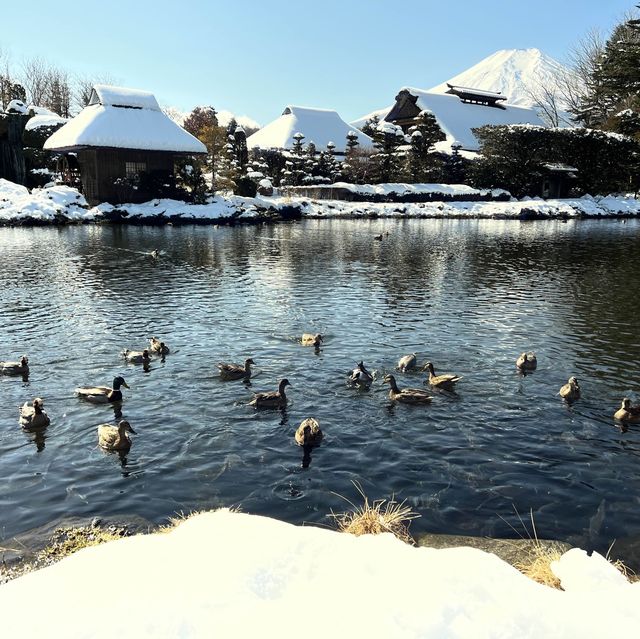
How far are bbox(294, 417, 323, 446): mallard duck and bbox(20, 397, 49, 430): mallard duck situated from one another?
209 inches

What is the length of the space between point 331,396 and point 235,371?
8.57 feet

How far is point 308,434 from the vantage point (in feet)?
35.6

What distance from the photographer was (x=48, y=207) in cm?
5344

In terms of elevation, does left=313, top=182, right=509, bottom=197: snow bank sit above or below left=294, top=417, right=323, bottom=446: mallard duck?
above

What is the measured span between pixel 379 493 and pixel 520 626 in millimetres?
4340

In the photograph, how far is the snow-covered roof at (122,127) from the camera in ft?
184

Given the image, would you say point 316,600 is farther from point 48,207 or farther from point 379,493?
point 48,207

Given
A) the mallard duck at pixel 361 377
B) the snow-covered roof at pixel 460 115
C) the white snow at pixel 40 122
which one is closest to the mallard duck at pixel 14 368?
the mallard duck at pixel 361 377

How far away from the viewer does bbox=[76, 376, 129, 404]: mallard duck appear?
12.7 m

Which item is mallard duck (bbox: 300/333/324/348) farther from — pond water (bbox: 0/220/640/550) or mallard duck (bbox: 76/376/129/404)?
mallard duck (bbox: 76/376/129/404)

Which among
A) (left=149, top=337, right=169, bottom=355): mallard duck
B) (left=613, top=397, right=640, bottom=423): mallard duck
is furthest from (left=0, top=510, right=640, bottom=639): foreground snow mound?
(left=149, top=337, right=169, bottom=355): mallard duck

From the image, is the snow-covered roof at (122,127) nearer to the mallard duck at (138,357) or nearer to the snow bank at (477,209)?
the snow bank at (477,209)

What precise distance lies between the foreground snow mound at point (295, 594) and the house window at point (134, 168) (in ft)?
189

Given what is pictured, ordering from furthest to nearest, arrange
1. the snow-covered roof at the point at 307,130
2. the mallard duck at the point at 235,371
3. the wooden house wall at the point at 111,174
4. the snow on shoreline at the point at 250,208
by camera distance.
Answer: the snow-covered roof at the point at 307,130
the wooden house wall at the point at 111,174
the snow on shoreline at the point at 250,208
the mallard duck at the point at 235,371
